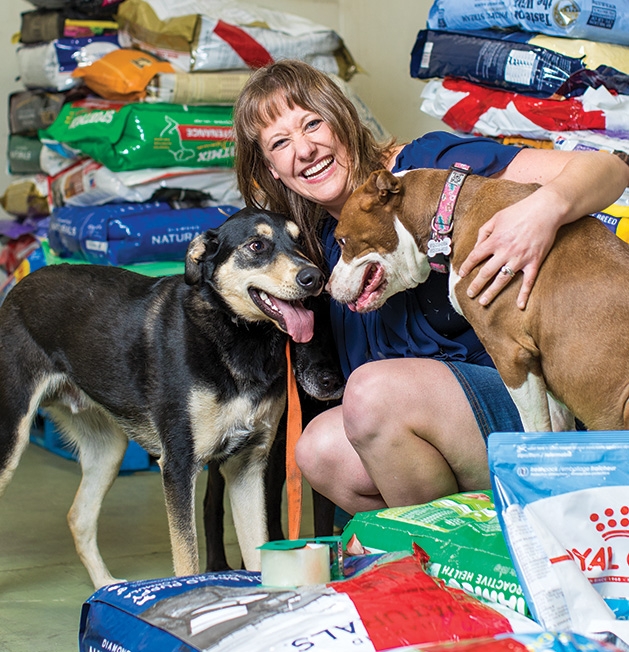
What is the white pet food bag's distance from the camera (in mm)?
1398

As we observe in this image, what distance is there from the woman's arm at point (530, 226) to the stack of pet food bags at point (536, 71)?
762 millimetres

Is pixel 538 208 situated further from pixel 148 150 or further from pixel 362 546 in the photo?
pixel 148 150

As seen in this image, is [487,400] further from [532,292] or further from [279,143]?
[279,143]

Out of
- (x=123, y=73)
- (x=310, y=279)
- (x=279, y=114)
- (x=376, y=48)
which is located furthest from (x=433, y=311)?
(x=376, y=48)

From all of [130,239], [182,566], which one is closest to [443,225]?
[182,566]

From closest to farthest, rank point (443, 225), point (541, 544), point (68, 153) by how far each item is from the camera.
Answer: point (541, 544) < point (443, 225) < point (68, 153)

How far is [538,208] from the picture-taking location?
1.71 meters

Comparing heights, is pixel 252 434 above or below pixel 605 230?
below

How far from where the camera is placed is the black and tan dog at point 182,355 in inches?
85.2

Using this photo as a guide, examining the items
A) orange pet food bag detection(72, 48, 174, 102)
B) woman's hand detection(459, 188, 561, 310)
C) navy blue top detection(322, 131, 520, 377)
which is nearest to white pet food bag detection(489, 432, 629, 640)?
woman's hand detection(459, 188, 561, 310)

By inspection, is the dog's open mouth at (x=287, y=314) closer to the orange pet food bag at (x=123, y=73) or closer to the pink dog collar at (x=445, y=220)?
the pink dog collar at (x=445, y=220)

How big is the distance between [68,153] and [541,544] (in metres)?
3.60

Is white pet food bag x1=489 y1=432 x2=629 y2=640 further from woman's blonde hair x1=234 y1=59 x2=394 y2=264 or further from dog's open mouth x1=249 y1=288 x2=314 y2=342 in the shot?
woman's blonde hair x1=234 y1=59 x2=394 y2=264

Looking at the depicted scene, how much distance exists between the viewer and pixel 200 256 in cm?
222
